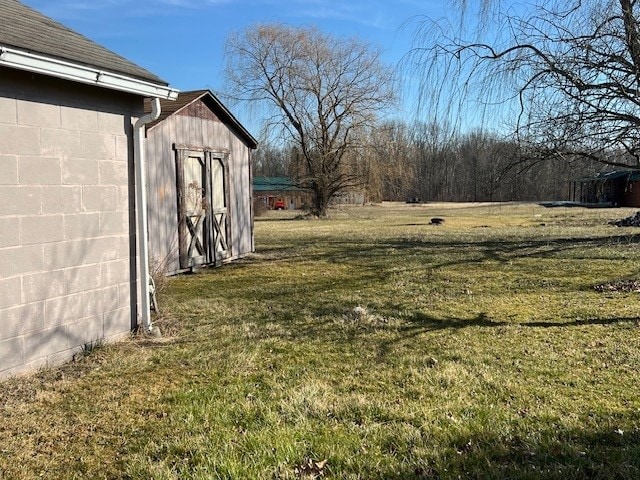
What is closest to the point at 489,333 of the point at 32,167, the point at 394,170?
the point at 32,167

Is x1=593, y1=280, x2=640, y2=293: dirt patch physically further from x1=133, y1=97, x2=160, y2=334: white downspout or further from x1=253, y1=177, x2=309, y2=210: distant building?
x1=253, y1=177, x2=309, y2=210: distant building

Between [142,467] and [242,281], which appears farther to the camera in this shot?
[242,281]

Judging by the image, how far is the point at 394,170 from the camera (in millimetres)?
34750

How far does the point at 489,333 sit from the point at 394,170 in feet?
96.8

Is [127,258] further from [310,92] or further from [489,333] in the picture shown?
[310,92]

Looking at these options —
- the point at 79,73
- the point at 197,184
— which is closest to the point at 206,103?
the point at 197,184

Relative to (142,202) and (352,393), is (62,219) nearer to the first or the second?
(142,202)

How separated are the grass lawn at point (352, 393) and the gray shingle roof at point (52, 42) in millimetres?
2787

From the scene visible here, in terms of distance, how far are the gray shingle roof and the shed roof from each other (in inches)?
150

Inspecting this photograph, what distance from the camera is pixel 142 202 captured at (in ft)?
19.6

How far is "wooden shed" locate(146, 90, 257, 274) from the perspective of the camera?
1026 centimetres

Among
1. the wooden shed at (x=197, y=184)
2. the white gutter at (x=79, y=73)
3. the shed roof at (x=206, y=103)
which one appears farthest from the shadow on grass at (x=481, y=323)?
the shed roof at (x=206, y=103)

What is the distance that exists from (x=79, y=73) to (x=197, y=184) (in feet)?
22.4

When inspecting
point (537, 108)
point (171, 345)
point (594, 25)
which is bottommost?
point (171, 345)
